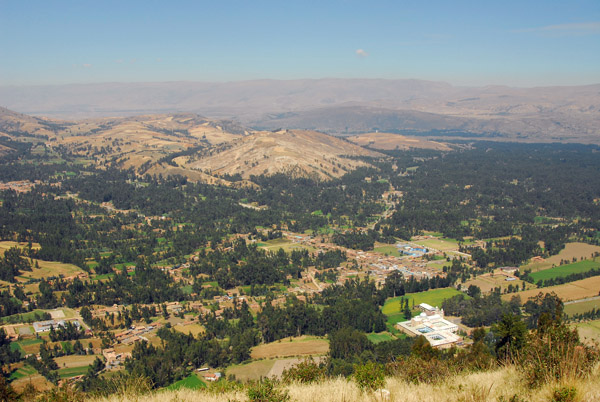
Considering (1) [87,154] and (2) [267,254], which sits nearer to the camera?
(2) [267,254]

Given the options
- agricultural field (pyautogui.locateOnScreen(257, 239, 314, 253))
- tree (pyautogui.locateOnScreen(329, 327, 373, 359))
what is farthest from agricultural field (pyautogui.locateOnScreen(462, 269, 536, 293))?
agricultural field (pyautogui.locateOnScreen(257, 239, 314, 253))

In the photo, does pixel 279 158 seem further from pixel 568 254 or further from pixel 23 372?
pixel 23 372

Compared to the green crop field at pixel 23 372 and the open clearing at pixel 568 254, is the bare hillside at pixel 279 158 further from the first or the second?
the green crop field at pixel 23 372

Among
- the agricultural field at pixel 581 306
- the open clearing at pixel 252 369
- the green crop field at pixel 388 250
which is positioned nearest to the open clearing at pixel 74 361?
the open clearing at pixel 252 369

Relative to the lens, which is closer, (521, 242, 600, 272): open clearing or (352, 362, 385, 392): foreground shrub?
(352, 362, 385, 392): foreground shrub

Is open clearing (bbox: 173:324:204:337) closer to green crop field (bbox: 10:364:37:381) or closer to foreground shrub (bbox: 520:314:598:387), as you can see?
green crop field (bbox: 10:364:37:381)

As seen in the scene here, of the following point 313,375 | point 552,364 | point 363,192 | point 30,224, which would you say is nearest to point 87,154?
point 30,224

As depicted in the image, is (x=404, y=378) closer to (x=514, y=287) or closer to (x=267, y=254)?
(x=514, y=287)
